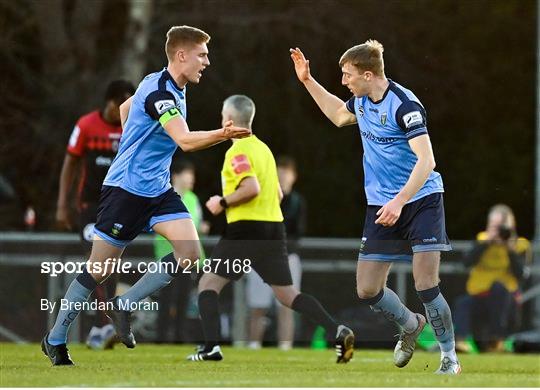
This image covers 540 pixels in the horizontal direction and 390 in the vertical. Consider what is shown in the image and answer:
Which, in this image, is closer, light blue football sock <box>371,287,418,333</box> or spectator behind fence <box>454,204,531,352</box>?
light blue football sock <box>371,287,418,333</box>

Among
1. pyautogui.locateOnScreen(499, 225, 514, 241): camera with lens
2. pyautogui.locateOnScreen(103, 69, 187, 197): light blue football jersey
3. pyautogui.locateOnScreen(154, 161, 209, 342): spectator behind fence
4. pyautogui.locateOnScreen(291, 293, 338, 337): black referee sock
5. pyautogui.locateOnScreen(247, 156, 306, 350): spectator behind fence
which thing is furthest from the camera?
pyautogui.locateOnScreen(499, 225, 514, 241): camera with lens

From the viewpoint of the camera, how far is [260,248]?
1143 centimetres

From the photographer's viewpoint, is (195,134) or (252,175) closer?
(195,134)

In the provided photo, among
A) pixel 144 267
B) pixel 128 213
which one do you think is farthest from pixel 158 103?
pixel 144 267

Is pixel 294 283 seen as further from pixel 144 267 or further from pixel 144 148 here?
pixel 144 148

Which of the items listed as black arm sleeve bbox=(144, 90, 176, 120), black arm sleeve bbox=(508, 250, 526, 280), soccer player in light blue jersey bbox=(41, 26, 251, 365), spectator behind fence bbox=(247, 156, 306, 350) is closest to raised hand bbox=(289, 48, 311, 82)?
soccer player in light blue jersey bbox=(41, 26, 251, 365)

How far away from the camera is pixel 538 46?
1716 cm

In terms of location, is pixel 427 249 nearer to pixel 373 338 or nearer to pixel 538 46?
pixel 373 338

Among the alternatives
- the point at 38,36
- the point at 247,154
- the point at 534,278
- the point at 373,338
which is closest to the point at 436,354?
the point at 373,338

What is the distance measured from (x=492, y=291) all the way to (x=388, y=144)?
5368 millimetres

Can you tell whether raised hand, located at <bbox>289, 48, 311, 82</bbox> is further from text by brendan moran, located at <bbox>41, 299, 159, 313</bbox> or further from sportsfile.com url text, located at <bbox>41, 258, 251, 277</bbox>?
text by brendan moran, located at <bbox>41, 299, 159, 313</bbox>

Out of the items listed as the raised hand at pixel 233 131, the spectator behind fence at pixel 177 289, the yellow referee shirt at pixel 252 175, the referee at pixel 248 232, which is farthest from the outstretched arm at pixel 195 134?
the spectator behind fence at pixel 177 289

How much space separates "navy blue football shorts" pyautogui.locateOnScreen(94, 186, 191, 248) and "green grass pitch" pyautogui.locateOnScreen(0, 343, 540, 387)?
0.84 m

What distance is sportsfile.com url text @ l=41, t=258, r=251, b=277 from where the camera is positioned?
991 cm
